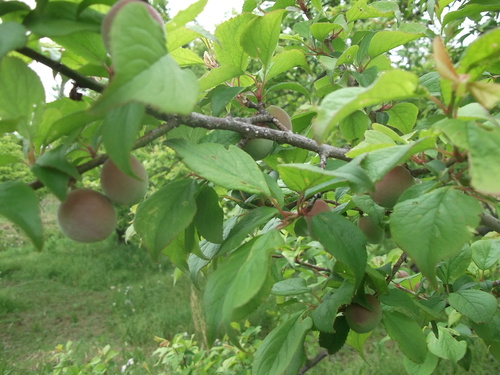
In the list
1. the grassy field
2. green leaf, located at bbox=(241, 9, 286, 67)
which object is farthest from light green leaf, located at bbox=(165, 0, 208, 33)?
the grassy field

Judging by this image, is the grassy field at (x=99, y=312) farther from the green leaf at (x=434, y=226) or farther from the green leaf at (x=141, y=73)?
the green leaf at (x=141, y=73)

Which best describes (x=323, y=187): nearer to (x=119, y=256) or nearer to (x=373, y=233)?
(x=373, y=233)

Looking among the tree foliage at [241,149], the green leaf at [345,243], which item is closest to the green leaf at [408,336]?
the tree foliage at [241,149]

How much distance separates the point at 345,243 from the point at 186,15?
0.35 metres

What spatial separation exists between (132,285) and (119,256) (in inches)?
55.6

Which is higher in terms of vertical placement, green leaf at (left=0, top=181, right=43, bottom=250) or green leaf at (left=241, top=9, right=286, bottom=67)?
green leaf at (left=241, top=9, right=286, bottom=67)

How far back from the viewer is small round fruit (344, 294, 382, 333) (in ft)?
2.53

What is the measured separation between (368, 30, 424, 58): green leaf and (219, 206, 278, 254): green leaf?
1.57 ft

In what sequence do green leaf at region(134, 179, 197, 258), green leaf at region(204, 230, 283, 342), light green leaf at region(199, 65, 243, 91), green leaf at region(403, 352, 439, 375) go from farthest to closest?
green leaf at region(403, 352, 439, 375) < light green leaf at region(199, 65, 243, 91) < green leaf at region(134, 179, 197, 258) < green leaf at region(204, 230, 283, 342)

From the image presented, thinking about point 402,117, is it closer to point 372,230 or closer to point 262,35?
point 372,230

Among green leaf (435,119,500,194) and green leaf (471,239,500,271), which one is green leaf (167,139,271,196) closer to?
green leaf (435,119,500,194)

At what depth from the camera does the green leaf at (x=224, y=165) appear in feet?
1.72

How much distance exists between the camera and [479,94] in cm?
38

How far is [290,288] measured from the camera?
956 millimetres
